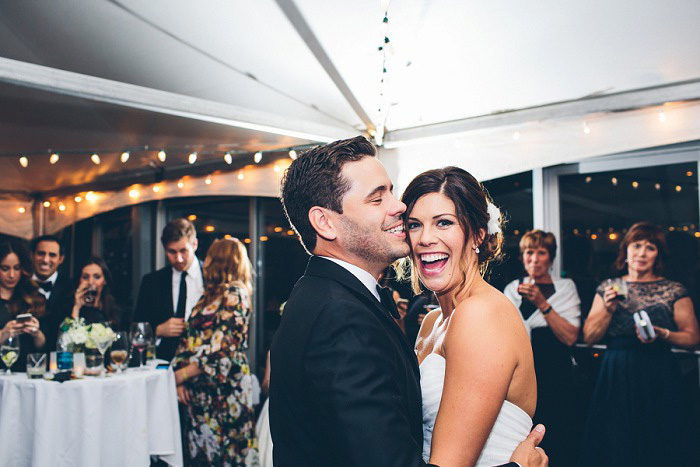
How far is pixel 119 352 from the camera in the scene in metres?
3.38

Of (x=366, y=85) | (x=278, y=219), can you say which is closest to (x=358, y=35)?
(x=366, y=85)

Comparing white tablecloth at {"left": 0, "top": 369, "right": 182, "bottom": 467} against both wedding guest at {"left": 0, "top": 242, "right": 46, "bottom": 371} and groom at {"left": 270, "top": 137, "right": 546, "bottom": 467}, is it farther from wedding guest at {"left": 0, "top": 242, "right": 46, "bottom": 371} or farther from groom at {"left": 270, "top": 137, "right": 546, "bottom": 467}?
groom at {"left": 270, "top": 137, "right": 546, "bottom": 467}

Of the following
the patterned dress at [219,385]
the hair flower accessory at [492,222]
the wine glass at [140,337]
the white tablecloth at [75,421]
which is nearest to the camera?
the hair flower accessory at [492,222]

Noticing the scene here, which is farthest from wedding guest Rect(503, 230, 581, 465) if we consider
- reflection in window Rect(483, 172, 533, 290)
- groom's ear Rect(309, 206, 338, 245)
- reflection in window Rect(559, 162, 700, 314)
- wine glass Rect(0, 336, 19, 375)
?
wine glass Rect(0, 336, 19, 375)

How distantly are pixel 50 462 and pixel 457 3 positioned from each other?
10.5 feet

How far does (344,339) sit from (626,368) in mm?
2829

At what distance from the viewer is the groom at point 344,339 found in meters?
1.15

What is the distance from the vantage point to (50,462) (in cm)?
293

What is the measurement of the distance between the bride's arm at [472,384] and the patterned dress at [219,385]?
7.95ft

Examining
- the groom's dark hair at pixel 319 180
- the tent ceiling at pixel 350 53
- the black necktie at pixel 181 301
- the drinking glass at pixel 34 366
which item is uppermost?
the tent ceiling at pixel 350 53

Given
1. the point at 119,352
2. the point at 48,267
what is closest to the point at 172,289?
the point at 119,352

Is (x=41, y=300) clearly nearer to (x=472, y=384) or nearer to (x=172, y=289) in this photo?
(x=172, y=289)

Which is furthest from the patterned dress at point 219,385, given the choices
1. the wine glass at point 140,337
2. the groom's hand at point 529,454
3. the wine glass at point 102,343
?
the groom's hand at point 529,454

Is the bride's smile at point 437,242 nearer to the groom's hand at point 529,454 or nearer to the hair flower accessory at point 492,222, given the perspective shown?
the hair flower accessory at point 492,222
